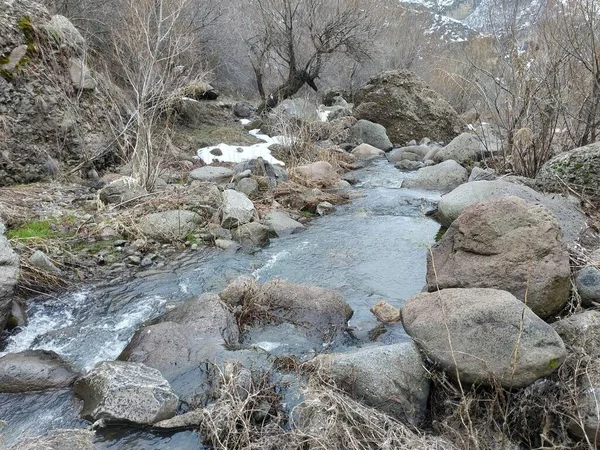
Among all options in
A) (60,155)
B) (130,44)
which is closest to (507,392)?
(130,44)

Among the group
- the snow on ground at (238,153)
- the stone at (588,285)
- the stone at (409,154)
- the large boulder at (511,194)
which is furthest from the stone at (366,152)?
the stone at (588,285)

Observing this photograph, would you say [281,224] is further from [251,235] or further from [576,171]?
[576,171]

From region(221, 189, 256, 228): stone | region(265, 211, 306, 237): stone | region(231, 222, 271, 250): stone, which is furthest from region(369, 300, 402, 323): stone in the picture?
region(221, 189, 256, 228): stone

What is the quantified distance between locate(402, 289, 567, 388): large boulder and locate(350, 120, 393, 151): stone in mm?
11151

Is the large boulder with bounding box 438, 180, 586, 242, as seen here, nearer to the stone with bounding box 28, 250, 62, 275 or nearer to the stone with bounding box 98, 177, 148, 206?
the stone with bounding box 98, 177, 148, 206

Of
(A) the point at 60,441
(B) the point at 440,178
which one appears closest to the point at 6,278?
(A) the point at 60,441

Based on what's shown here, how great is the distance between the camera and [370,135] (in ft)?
46.6

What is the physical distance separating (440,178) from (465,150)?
6.69 ft

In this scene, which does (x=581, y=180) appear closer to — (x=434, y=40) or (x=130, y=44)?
(x=130, y=44)

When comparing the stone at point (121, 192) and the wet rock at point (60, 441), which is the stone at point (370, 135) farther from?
the wet rock at point (60, 441)

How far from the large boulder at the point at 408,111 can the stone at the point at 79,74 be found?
8.84 metres

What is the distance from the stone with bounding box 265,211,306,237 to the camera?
6.93 metres

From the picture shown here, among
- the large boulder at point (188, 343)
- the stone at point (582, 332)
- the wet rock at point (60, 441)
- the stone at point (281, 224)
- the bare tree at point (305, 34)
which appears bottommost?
the stone at point (281, 224)

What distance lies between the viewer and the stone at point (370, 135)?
1415 cm
